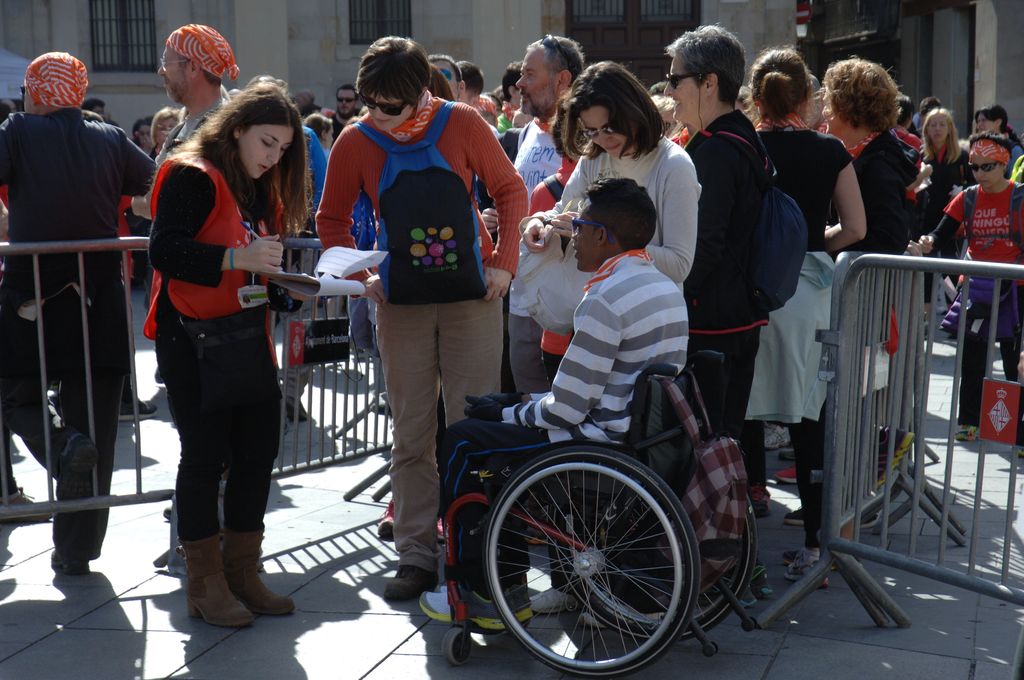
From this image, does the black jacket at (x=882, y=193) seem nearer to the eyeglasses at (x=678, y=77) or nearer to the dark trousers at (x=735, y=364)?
the dark trousers at (x=735, y=364)

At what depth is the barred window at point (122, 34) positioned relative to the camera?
23344 mm

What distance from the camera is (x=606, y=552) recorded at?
3996mm

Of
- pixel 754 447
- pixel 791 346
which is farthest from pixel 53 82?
pixel 754 447

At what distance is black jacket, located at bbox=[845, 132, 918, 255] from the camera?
5.51m

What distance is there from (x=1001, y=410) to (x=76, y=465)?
10.9 feet

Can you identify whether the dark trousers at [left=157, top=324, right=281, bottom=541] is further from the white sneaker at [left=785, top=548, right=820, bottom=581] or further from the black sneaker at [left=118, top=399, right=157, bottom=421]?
the black sneaker at [left=118, top=399, right=157, bottom=421]

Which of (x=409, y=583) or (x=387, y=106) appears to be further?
(x=409, y=583)

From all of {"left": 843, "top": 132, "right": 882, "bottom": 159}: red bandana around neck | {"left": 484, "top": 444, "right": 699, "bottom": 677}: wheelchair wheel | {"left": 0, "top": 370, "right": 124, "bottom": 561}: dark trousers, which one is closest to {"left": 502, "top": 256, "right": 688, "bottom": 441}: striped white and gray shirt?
{"left": 484, "top": 444, "right": 699, "bottom": 677}: wheelchair wheel

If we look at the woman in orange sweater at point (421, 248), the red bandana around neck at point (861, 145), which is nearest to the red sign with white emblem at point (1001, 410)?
the woman in orange sweater at point (421, 248)

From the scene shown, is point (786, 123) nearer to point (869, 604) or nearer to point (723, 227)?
point (723, 227)

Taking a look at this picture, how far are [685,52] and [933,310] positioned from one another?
128 cm

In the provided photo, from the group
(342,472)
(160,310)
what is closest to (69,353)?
(160,310)

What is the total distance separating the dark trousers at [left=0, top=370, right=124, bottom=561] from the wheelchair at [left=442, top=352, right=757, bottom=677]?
5.75 feet

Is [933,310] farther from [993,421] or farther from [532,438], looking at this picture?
[532,438]
